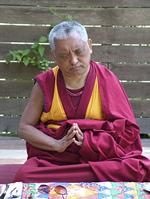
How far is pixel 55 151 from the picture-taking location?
238cm

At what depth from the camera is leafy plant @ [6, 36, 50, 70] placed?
4.09m

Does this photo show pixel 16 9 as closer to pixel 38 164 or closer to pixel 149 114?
pixel 149 114

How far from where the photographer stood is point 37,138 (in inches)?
94.3

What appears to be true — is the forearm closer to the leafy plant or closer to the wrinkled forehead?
the wrinkled forehead

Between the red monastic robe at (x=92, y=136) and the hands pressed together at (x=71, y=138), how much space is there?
0.10ft

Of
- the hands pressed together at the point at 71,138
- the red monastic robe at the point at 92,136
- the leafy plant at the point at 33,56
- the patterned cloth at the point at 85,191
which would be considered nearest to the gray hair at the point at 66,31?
the red monastic robe at the point at 92,136

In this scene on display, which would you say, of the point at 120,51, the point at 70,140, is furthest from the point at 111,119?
the point at 120,51

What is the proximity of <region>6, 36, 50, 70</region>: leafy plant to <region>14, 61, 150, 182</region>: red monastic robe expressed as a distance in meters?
1.61

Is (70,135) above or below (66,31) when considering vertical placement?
below

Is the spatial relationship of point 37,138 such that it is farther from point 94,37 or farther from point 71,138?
point 94,37

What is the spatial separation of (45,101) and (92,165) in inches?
15.1

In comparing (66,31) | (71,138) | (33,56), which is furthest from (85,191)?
(33,56)

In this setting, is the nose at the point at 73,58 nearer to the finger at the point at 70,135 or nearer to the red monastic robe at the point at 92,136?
the red monastic robe at the point at 92,136

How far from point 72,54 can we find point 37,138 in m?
0.43
